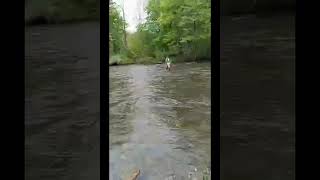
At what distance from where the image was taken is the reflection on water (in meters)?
1.70

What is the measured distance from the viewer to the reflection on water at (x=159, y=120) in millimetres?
1703

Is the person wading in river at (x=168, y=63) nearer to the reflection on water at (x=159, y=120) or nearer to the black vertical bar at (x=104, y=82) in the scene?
the reflection on water at (x=159, y=120)

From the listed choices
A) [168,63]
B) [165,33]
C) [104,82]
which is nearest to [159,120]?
[168,63]

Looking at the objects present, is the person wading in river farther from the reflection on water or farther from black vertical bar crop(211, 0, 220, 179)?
black vertical bar crop(211, 0, 220, 179)

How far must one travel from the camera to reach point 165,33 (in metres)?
1.91

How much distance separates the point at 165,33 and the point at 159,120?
462 mm

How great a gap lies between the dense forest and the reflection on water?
0.06 m

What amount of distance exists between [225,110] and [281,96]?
0.59 feet

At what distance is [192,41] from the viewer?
5.83 feet

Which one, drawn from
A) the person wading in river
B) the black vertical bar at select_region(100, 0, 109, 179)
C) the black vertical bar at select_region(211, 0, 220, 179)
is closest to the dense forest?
the person wading in river

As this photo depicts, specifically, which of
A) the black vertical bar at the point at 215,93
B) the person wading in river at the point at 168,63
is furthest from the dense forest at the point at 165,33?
the black vertical bar at the point at 215,93

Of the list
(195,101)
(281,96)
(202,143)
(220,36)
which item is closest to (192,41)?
(195,101)

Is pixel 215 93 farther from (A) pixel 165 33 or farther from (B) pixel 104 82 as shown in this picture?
(A) pixel 165 33
